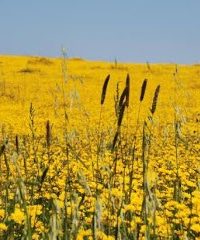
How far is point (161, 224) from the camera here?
4441mm

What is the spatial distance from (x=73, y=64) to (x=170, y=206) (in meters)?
37.5

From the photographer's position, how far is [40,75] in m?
34.4

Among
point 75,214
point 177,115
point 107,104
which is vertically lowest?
point 107,104

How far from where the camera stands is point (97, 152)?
3082 mm

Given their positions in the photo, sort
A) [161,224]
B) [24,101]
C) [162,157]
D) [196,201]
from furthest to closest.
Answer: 1. [24,101]
2. [162,157]
3. [196,201]
4. [161,224]

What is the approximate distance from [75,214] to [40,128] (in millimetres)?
15374

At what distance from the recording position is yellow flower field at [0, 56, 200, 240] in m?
2.58

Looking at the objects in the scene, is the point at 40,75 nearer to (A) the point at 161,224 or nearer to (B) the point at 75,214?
(A) the point at 161,224

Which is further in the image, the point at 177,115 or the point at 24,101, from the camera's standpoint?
the point at 24,101

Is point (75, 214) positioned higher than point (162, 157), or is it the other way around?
point (75, 214)

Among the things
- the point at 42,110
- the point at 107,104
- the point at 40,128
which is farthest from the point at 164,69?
the point at 40,128

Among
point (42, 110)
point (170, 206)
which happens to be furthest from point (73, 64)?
point (170, 206)

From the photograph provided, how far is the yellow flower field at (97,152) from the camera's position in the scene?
258 cm

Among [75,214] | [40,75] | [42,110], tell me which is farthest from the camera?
[40,75]
